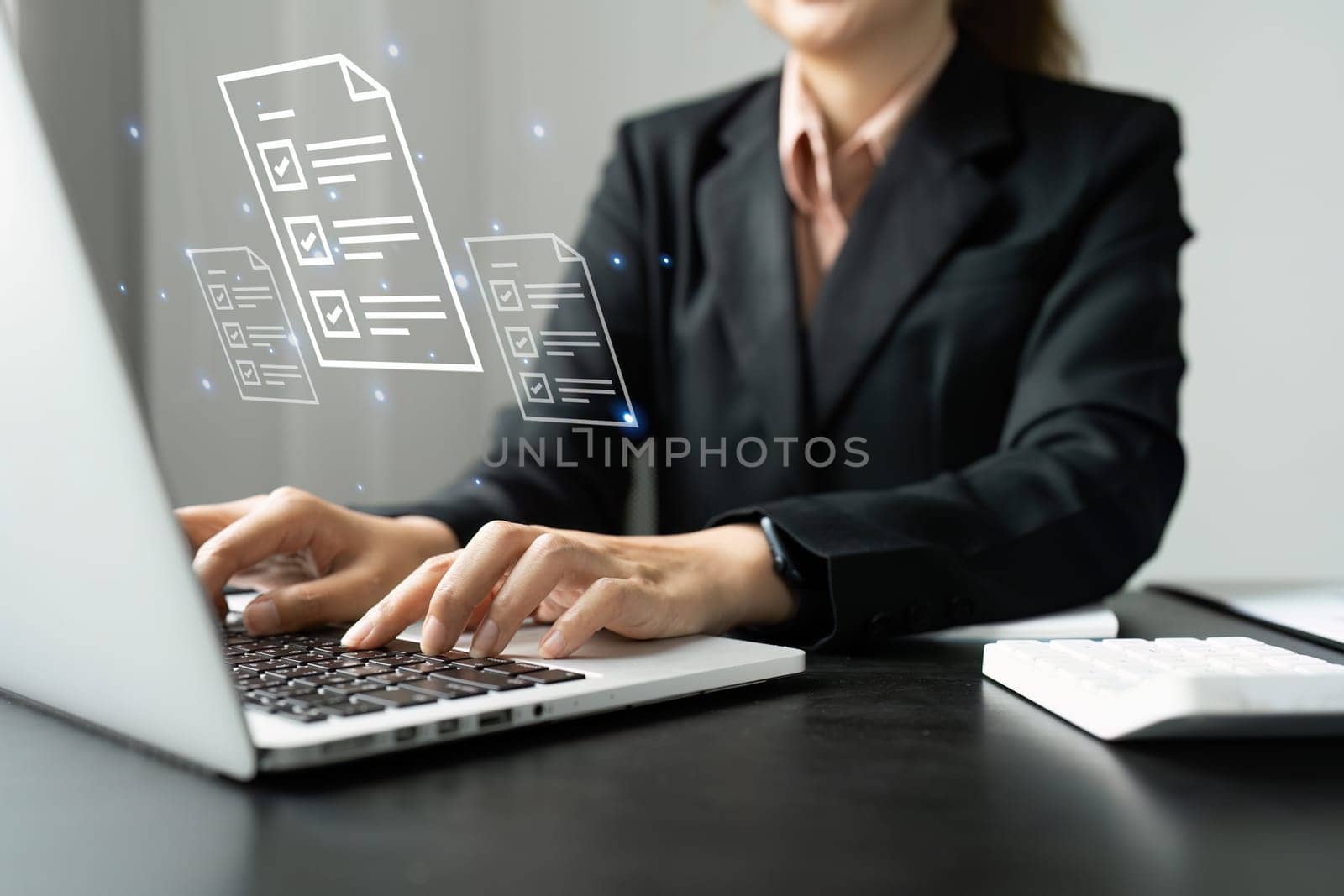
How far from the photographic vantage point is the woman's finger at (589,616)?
0.56 metres

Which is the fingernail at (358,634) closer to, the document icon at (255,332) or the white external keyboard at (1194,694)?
the document icon at (255,332)

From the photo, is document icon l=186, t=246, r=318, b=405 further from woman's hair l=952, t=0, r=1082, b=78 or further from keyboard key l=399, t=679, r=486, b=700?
woman's hair l=952, t=0, r=1082, b=78

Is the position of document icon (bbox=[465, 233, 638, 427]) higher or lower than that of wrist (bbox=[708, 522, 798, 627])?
higher

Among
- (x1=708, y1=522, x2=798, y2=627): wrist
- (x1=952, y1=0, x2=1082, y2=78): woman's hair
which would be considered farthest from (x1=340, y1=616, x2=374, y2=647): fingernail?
(x1=952, y1=0, x2=1082, y2=78): woman's hair

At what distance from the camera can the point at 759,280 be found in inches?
47.3

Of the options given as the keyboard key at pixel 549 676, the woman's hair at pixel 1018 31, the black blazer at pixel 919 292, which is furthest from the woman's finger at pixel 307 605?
the woman's hair at pixel 1018 31

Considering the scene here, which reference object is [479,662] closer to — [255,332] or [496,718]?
[496,718]

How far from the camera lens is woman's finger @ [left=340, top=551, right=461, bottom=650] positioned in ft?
1.87

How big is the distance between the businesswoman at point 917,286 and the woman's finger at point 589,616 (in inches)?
9.9

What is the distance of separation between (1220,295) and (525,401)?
180 cm

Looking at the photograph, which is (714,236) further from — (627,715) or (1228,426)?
(1228,426)

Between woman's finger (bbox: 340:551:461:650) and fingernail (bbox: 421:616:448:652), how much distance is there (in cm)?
4

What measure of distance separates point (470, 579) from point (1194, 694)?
0.32 m

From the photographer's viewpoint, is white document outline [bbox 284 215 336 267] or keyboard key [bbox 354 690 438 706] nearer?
keyboard key [bbox 354 690 438 706]
